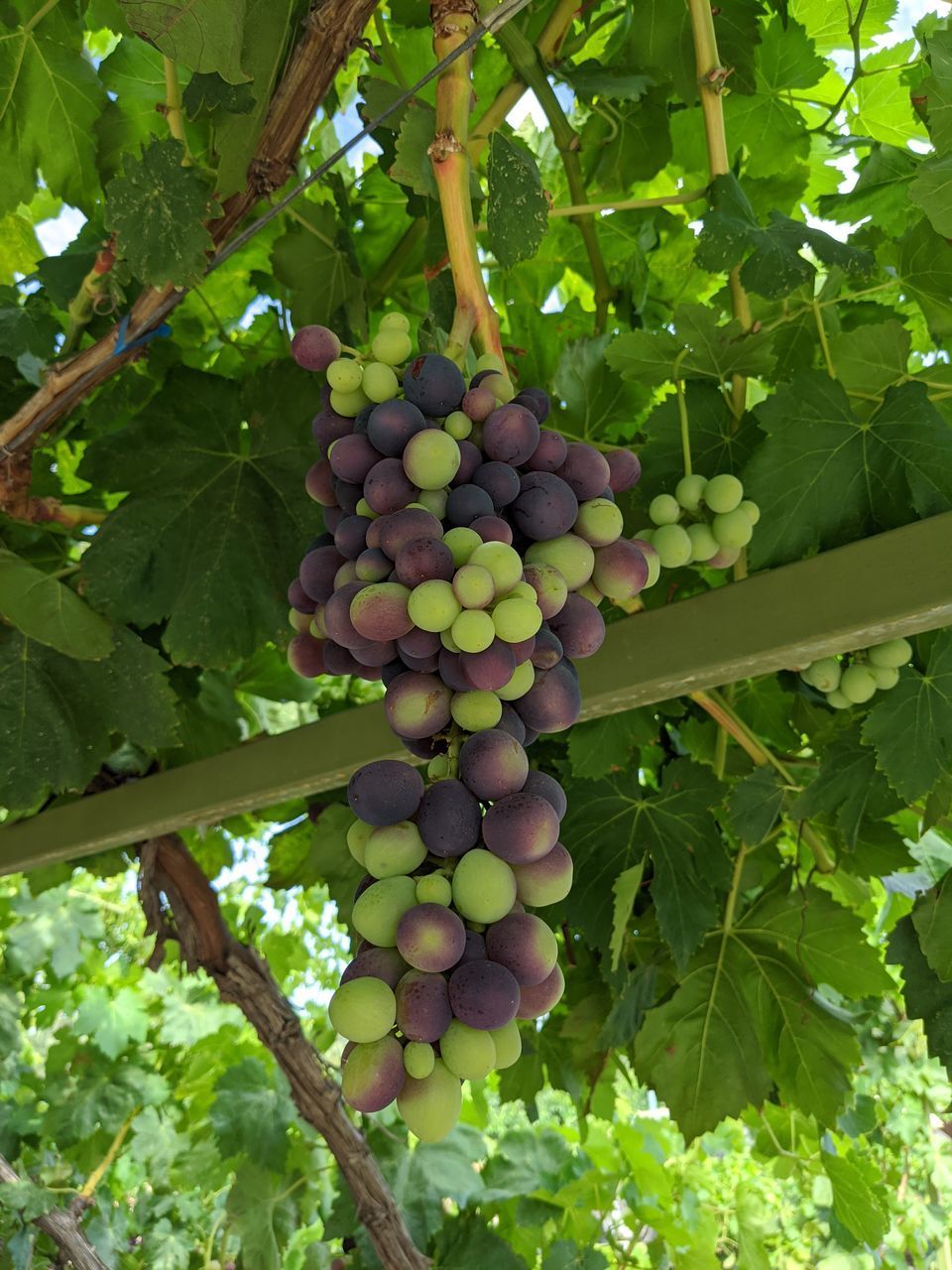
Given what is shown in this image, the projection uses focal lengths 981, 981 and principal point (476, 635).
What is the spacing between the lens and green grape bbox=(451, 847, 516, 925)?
42 centimetres

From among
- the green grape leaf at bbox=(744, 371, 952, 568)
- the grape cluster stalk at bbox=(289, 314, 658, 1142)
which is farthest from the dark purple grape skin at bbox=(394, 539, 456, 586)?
the green grape leaf at bbox=(744, 371, 952, 568)

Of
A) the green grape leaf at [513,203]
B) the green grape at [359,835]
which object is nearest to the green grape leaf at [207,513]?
the green grape leaf at [513,203]

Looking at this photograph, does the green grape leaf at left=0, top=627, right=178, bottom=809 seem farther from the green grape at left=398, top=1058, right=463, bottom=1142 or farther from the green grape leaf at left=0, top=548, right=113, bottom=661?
the green grape at left=398, top=1058, right=463, bottom=1142

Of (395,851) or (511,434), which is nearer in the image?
(395,851)

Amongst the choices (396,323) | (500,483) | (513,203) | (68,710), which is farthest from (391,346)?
(68,710)

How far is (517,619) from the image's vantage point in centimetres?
46

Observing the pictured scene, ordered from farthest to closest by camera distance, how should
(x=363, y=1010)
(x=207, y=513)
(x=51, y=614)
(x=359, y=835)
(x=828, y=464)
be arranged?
1. (x=207, y=513)
2. (x=51, y=614)
3. (x=828, y=464)
4. (x=359, y=835)
5. (x=363, y=1010)

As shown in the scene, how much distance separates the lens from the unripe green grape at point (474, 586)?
460mm

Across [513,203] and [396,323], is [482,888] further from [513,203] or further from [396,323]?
[513,203]

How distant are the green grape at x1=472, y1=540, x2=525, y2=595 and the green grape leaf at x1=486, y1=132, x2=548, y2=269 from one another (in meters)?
0.34

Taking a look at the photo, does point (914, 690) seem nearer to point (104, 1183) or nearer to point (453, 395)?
point (453, 395)

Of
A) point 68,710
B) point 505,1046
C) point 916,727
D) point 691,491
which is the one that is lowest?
point 916,727

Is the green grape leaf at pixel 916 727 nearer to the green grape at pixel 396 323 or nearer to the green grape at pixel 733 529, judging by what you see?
the green grape at pixel 733 529

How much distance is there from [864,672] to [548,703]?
1.82ft
